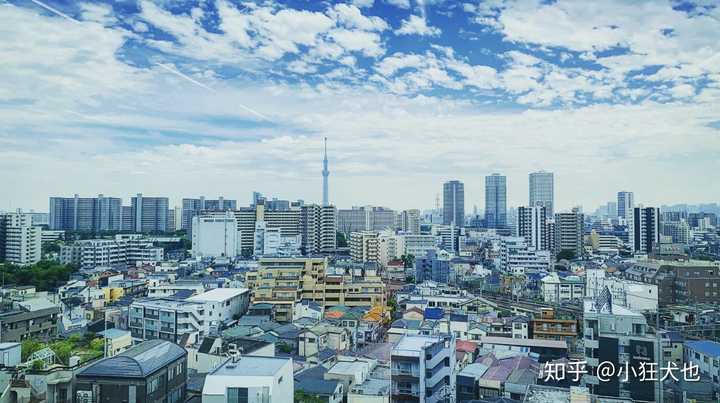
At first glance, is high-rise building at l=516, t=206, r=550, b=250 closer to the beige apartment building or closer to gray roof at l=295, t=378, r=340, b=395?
the beige apartment building

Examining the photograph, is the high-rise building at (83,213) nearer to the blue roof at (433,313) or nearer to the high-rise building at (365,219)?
the high-rise building at (365,219)

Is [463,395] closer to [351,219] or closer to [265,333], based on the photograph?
[265,333]

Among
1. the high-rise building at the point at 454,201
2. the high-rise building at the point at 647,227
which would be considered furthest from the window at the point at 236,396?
the high-rise building at the point at 454,201

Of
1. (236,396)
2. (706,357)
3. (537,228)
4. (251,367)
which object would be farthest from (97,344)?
(537,228)

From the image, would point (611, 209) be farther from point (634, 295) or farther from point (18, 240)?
point (18, 240)

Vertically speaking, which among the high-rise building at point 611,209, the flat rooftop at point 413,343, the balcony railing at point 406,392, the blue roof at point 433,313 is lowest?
the blue roof at point 433,313

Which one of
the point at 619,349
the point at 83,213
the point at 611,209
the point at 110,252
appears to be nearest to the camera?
the point at 619,349
